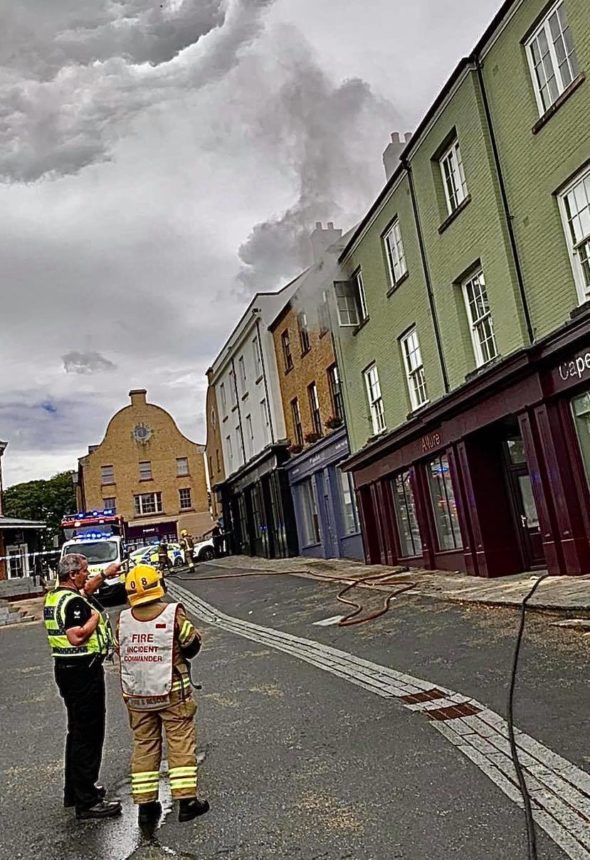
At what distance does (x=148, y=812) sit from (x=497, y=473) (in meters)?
12.3

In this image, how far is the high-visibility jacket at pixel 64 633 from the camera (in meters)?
5.41

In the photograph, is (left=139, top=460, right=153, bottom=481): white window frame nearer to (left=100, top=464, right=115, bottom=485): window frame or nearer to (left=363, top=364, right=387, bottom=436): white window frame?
(left=100, top=464, right=115, bottom=485): window frame

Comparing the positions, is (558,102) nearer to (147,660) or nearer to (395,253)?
(395,253)

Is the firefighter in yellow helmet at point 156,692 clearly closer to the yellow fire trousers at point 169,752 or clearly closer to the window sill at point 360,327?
the yellow fire trousers at point 169,752

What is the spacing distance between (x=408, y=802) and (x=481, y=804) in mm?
413

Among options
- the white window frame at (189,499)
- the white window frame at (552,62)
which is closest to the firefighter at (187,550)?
the white window frame at (189,499)

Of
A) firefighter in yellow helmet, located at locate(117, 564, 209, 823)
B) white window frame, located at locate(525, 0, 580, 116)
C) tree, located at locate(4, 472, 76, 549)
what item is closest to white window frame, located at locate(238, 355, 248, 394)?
white window frame, located at locate(525, 0, 580, 116)

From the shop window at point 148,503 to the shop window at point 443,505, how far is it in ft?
146

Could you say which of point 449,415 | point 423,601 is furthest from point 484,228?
point 423,601

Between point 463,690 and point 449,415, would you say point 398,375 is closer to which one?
point 449,415

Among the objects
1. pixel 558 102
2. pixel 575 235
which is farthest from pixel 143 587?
pixel 558 102

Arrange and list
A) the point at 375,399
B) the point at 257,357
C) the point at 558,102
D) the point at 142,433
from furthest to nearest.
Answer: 1. the point at 142,433
2. the point at 257,357
3. the point at 375,399
4. the point at 558,102

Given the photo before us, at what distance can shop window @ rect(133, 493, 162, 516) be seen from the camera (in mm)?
60562

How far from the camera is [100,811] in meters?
4.99
